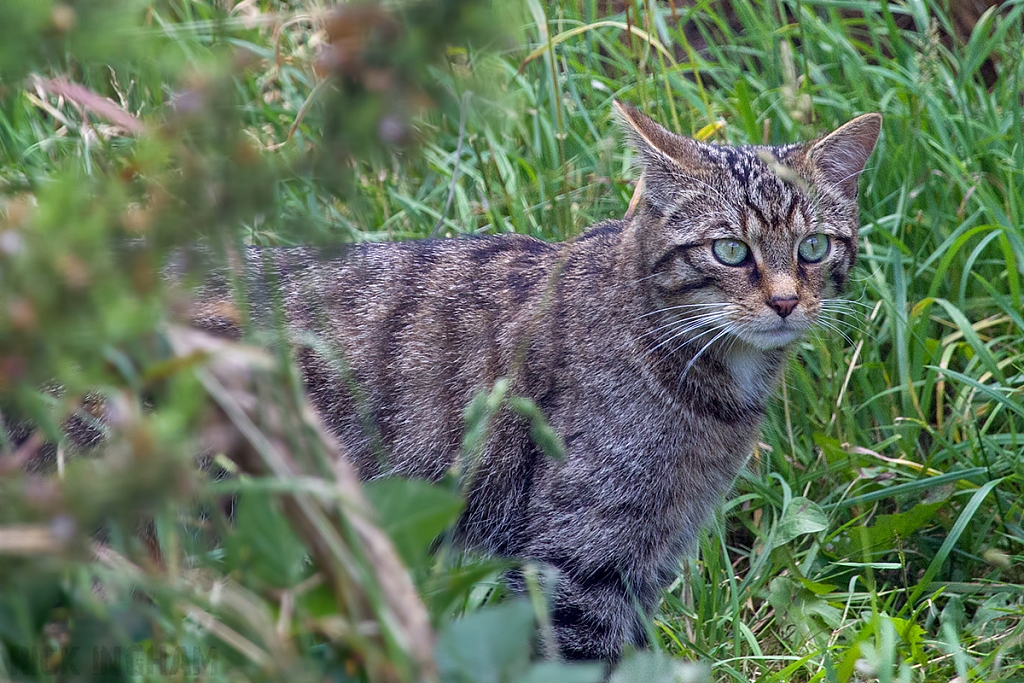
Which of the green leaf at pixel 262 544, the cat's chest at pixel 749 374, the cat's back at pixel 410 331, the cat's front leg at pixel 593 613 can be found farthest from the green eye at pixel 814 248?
the green leaf at pixel 262 544

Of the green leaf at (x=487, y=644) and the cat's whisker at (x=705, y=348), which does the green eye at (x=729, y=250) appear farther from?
the green leaf at (x=487, y=644)

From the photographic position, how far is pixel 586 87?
4.54 meters

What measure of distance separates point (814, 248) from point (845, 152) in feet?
1.27

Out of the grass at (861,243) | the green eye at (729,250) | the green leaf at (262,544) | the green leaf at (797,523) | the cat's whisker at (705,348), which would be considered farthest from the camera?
the green leaf at (797,523)

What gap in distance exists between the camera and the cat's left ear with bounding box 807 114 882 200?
3160mm

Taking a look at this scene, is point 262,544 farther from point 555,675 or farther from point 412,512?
point 555,675

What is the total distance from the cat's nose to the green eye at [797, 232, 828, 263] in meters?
0.21

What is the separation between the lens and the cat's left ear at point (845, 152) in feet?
10.4

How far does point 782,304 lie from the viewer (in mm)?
2859

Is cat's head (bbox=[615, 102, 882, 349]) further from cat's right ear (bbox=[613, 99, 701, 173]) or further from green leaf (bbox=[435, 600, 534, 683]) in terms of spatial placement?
green leaf (bbox=[435, 600, 534, 683])

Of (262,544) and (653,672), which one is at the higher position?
(262,544)

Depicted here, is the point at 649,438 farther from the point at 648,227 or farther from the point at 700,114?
the point at 700,114

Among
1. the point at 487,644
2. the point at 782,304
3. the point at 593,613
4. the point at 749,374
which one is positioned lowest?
the point at 593,613

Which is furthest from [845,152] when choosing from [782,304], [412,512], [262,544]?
[262,544]
